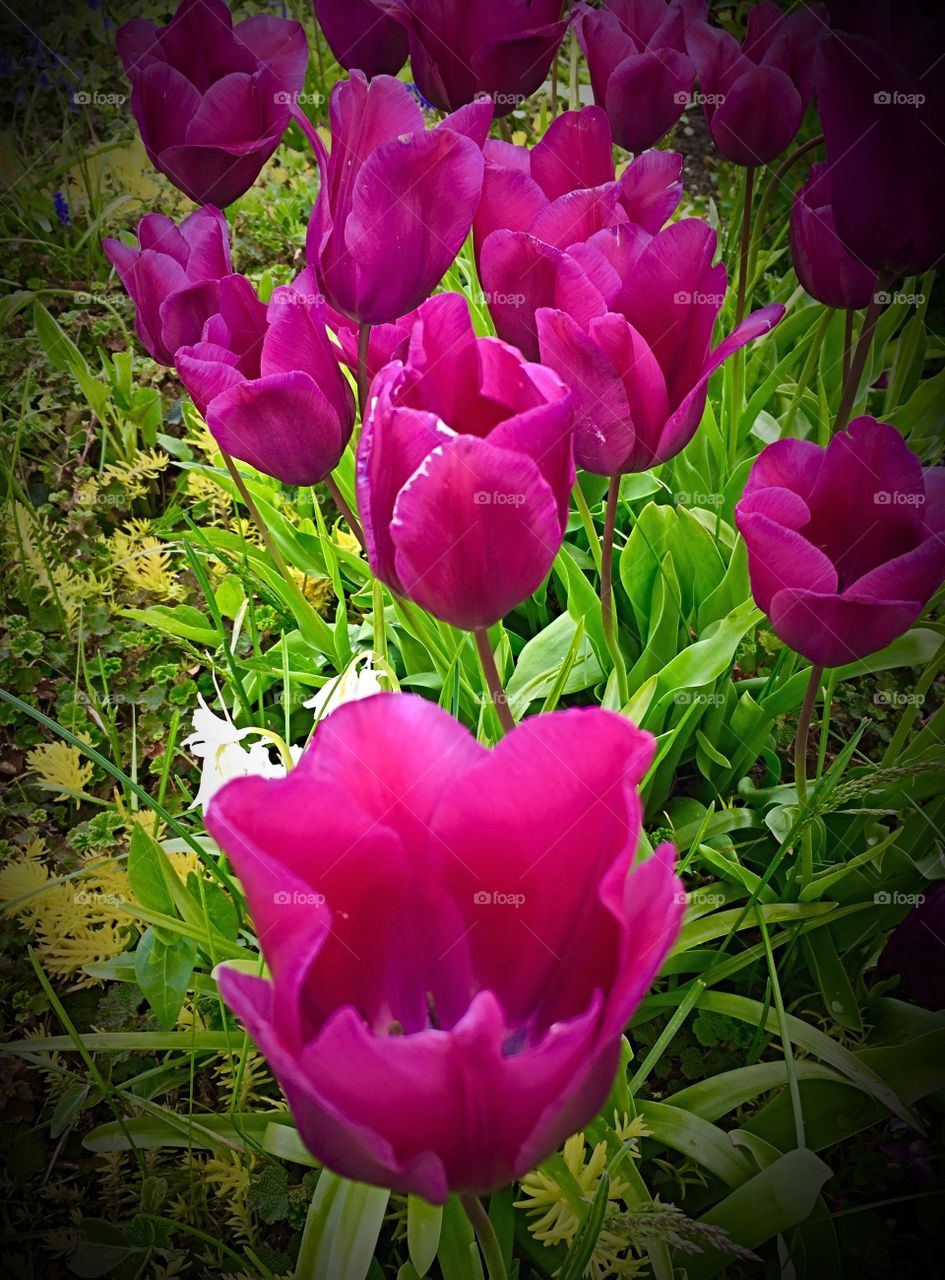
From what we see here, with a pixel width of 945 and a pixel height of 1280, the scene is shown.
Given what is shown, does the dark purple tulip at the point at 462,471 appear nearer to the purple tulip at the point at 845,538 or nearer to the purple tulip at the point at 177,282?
the purple tulip at the point at 845,538

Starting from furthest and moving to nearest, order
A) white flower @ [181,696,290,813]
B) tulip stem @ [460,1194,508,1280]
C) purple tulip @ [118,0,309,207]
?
1. purple tulip @ [118,0,309,207]
2. white flower @ [181,696,290,813]
3. tulip stem @ [460,1194,508,1280]

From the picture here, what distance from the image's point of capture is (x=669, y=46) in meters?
1.42

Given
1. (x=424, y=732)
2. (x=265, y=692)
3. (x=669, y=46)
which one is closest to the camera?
(x=424, y=732)

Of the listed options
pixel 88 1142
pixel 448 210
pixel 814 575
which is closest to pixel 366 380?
pixel 448 210

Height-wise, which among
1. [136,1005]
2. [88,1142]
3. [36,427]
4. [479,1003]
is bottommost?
[136,1005]

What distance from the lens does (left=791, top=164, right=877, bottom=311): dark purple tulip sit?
47.0 inches

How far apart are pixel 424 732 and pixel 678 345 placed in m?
0.55

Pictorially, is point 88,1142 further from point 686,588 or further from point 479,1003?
point 686,588

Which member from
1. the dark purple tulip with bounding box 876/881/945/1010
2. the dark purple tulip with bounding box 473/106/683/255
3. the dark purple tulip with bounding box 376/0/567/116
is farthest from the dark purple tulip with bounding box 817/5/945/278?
the dark purple tulip with bounding box 876/881/945/1010

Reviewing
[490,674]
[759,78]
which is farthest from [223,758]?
[759,78]

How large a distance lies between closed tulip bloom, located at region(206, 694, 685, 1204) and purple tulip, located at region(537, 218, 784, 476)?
1.46 ft

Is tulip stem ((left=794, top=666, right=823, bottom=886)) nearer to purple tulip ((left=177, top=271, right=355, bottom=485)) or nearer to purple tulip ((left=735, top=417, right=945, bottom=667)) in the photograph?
purple tulip ((left=735, top=417, right=945, bottom=667))

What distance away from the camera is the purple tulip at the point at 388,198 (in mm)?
900

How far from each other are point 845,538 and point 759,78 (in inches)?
28.8
